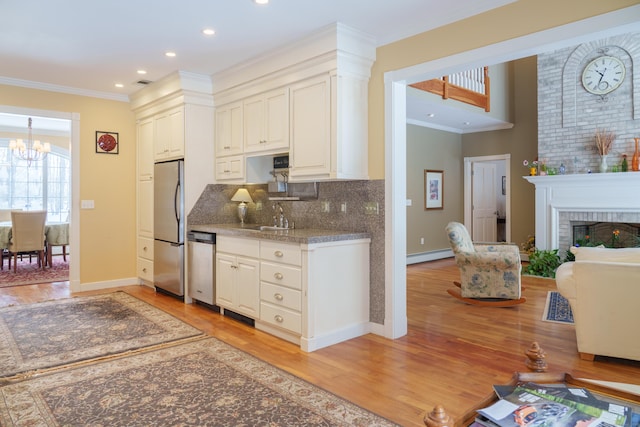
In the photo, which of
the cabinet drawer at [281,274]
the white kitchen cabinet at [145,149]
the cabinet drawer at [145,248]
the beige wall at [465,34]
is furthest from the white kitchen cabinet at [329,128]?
the cabinet drawer at [145,248]

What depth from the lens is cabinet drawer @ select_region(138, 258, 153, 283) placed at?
562 centimetres

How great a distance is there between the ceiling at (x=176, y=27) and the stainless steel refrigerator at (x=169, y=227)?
1.22m

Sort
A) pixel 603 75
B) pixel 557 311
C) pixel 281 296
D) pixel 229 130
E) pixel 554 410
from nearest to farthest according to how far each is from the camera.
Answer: pixel 554 410
pixel 281 296
pixel 557 311
pixel 229 130
pixel 603 75

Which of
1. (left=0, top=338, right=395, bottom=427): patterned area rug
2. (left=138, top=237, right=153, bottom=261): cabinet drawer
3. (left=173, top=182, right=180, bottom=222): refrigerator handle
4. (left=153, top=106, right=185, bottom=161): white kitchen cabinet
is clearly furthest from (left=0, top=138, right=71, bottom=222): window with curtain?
(left=0, top=338, right=395, bottom=427): patterned area rug

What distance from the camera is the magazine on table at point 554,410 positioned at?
1.28 metres

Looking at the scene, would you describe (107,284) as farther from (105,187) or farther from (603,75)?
(603,75)

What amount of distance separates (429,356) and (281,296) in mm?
1271

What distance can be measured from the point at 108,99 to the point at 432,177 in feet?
18.6

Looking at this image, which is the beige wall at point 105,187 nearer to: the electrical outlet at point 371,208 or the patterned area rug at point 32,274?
the patterned area rug at point 32,274

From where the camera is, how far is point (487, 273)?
16.0 ft

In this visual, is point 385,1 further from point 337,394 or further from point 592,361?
point 592,361

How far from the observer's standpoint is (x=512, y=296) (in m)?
4.79

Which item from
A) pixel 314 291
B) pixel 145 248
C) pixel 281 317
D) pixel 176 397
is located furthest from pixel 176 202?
pixel 176 397

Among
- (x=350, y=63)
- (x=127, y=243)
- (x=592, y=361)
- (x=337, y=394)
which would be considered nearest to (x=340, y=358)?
(x=337, y=394)
